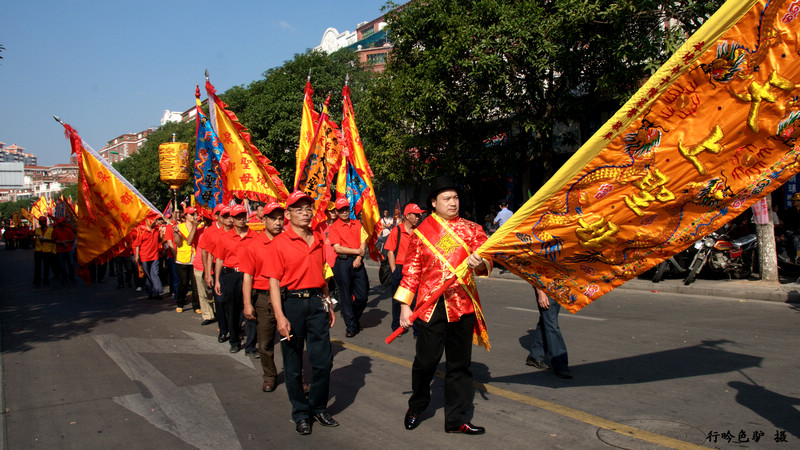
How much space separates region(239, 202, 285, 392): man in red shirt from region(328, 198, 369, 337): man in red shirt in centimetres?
214

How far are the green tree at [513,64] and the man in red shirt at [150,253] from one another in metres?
8.02

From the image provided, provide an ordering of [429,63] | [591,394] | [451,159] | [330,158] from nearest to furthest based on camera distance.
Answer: [591,394]
[330,158]
[429,63]
[451,159]

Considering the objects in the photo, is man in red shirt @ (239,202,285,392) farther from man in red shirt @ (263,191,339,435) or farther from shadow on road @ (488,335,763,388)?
shadow on road @ (488,335,763,388)

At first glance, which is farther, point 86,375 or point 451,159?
point 451,159

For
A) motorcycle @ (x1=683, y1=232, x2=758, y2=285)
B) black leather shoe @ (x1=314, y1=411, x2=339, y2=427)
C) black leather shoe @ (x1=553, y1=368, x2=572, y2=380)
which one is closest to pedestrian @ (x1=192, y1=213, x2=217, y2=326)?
black leather shoe @ (x1=314, y1=411, x2=339, y2=427)

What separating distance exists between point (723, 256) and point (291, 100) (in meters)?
23.9

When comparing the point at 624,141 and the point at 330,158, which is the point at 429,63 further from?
the point at 624,141

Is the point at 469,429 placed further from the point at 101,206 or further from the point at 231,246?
the point at 101,206

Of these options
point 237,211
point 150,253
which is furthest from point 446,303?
point 150,253

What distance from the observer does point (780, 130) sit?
357 cm

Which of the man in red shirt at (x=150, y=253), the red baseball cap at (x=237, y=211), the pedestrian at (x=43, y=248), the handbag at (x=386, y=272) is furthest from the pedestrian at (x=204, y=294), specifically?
the pedestrian at (x=43, y=248)

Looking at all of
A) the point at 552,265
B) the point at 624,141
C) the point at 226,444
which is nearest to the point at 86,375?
the point at 226,444

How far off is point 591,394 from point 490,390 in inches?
34.0

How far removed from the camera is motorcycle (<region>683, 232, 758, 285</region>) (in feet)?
38.6
